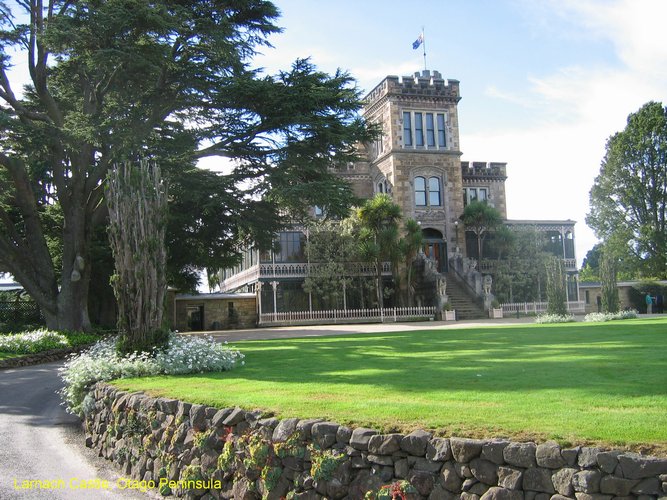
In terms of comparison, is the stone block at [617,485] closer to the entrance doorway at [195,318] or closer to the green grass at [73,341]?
the green grass at [73,341]

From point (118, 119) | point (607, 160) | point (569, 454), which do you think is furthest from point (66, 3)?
point (607, 160)

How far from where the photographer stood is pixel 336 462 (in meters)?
5.80

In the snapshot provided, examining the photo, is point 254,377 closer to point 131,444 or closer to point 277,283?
point 131,444

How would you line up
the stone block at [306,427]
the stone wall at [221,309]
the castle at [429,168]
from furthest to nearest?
1. the castle at [429,168]
2. the stone wall at [221,309]
3. the stone block at [306,427]

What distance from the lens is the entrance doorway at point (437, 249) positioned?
42.0m

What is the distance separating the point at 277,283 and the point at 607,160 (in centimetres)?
2631

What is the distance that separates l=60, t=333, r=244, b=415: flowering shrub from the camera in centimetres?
1130

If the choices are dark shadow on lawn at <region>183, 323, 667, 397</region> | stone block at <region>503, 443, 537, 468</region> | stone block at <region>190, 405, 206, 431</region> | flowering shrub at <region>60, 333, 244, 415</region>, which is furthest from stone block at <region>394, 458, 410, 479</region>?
flowering shrub at <region>60, 333, 244, 415</region>

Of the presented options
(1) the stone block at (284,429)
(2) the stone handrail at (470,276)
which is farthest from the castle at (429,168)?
(1) the stone block at (284,429)

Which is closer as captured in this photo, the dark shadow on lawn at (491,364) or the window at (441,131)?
the dark shadow on lawn at (491,364)

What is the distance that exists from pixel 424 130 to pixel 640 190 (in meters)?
15.7

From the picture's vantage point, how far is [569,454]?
4617 millimetres

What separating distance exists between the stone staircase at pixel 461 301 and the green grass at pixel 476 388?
70.0 ft

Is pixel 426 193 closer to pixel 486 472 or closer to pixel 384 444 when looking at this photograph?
pixel 384 444
